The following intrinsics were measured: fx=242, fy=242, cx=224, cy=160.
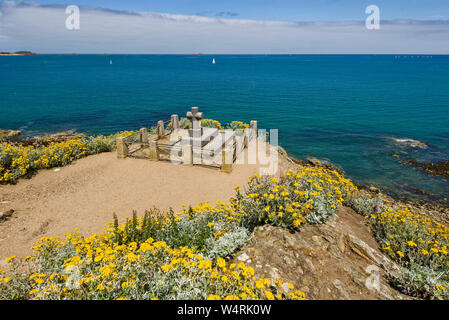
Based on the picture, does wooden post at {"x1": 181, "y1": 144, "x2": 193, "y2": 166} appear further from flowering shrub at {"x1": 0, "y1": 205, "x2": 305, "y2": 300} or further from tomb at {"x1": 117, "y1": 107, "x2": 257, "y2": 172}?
flowering shrub at {"x1": 0, "y1": 205, "x2": 305, "y2": 300}

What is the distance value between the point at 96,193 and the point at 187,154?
4.74 m

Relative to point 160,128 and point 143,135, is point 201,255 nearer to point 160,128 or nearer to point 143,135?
point 143,135

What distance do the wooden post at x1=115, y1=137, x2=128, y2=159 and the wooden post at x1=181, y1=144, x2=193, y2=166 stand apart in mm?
3661

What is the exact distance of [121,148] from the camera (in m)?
14.0

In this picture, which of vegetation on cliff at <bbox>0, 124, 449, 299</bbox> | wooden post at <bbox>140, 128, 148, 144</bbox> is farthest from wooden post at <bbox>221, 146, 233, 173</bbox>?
wooden post at <bbox>140, 128, 148, 144</bbox>

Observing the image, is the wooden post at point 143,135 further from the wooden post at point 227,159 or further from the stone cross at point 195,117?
the wooden post at point 227,159

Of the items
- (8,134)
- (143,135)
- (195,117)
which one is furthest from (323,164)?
(8,134)

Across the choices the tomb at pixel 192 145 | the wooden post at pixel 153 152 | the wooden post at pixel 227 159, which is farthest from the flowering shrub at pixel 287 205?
the wooden post at pixel 153 152

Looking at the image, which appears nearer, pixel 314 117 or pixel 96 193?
pixel 96 193

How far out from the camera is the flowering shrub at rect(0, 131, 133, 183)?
1176 centimetres

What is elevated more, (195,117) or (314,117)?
(314,117)

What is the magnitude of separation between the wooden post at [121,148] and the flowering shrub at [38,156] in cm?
207
